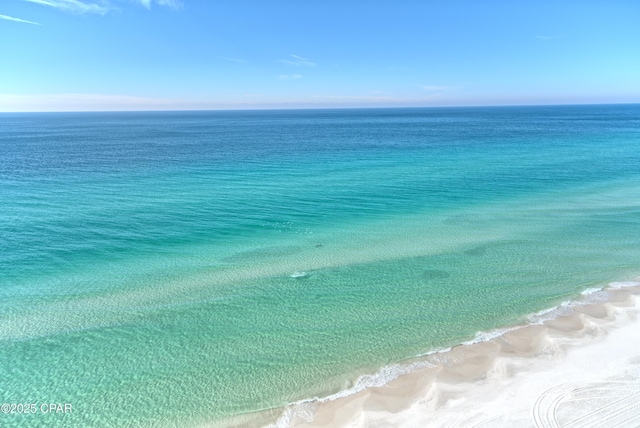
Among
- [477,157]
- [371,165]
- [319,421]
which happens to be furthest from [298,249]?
[477,157]

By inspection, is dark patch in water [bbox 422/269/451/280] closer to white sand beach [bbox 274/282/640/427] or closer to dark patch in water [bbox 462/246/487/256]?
dark patch in water [bbox 462/246/487/256]

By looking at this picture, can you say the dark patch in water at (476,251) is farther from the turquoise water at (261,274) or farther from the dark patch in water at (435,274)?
the dark patch in water at (435,274)

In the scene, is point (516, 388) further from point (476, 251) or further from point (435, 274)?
point (476, 251)

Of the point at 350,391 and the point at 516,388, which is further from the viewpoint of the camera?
the point at 350,391

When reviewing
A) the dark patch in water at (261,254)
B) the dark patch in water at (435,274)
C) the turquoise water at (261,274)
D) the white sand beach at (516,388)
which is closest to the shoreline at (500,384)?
the white sand beach at (516,388)

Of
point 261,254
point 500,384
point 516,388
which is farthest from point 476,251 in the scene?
point 261,254

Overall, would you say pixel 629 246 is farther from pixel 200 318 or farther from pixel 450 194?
pixel 200 318
